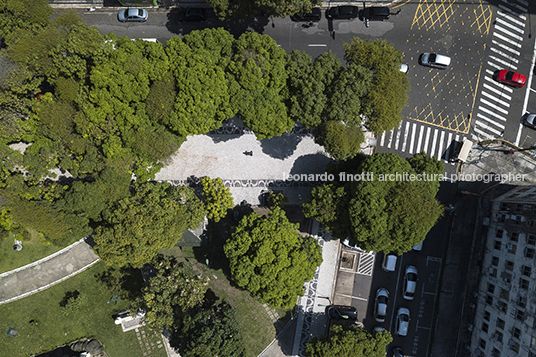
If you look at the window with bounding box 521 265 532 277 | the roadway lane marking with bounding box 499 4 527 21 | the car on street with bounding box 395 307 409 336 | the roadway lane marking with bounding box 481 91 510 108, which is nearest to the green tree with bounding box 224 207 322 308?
the car on street with bounding box 395 307 409 336

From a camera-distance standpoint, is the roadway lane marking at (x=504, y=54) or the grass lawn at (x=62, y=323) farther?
the roadway lane marking at (x=504, y=54)

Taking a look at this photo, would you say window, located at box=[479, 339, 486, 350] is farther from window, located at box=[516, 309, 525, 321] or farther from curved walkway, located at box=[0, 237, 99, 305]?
curved walkway, located at box=[0, 237, 99, 305]

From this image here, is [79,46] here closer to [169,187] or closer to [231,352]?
[169,187]

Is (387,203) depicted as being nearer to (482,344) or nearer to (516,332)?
(516,332)

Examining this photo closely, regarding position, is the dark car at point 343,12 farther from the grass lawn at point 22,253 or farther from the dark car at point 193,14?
the grass lawn at point 22,253

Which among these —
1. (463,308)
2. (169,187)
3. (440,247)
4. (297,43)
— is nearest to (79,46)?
(169,187)

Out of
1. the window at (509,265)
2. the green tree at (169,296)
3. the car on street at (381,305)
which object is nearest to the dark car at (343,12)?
the window at (509,265)

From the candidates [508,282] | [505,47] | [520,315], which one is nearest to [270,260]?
[508,282]
